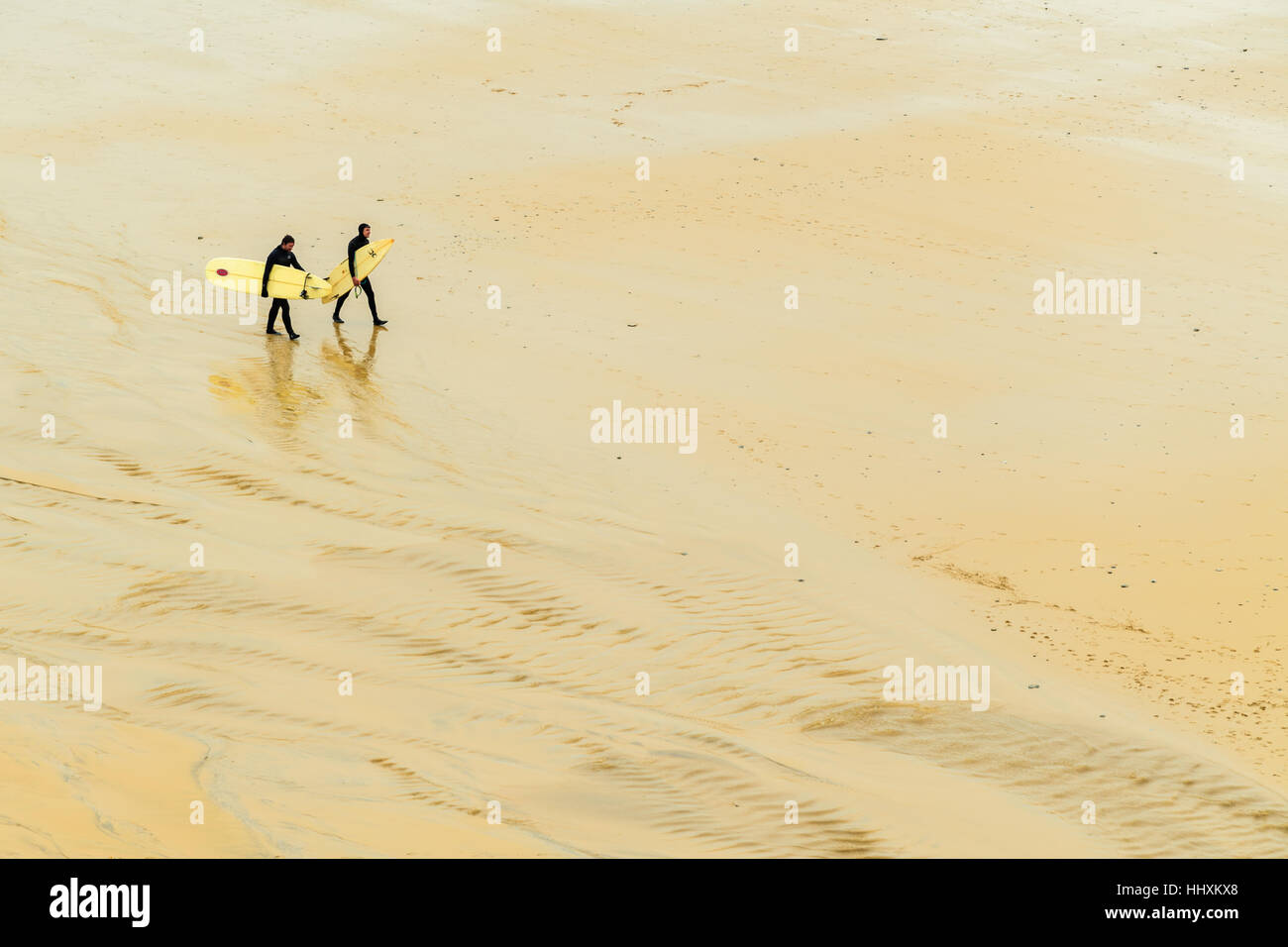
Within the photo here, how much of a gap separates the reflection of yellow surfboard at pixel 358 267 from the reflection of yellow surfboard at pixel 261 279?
0.14 meters

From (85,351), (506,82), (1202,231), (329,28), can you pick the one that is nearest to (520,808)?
(85,351)

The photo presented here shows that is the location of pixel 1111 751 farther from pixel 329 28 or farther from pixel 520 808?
pixel 329 28

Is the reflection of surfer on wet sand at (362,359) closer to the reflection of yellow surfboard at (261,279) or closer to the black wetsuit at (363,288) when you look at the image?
the black wetsuit at (363,288)

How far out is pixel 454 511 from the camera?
1060 cm

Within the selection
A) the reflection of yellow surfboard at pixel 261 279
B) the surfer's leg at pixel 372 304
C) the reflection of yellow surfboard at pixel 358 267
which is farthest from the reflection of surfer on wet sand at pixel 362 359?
the reflection of yellow surfboard at pixel 261 279

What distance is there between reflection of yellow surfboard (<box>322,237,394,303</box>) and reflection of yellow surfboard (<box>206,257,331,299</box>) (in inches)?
5.6

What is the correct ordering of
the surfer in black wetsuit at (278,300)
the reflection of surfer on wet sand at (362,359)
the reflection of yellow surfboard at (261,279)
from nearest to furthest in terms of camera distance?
the reflection of surfer on wet sand at (362,359)
the surfer in black wetsuit at (278,300)
the reflection of yellow surfboard at (261,279)

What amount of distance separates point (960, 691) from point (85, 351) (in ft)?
33.5

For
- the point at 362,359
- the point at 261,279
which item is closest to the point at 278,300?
the point at 261,279

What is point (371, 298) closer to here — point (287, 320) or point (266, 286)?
point (287, 320)

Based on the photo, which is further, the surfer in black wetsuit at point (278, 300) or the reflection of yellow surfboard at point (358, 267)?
the reflection of yellow surfboard at point (358, 267)

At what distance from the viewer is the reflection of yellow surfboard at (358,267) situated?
49.4 ft

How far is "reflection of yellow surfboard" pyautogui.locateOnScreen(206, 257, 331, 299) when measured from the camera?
14.8m

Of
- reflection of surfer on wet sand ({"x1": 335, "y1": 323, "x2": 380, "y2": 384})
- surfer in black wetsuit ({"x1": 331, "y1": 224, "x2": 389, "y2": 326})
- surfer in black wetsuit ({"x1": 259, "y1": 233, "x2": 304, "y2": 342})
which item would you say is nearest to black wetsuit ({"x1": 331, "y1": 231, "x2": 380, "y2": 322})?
surfer in black wetsuit ({"x1": 331, "y1": 224, "x2": 389, "y2": 326})
